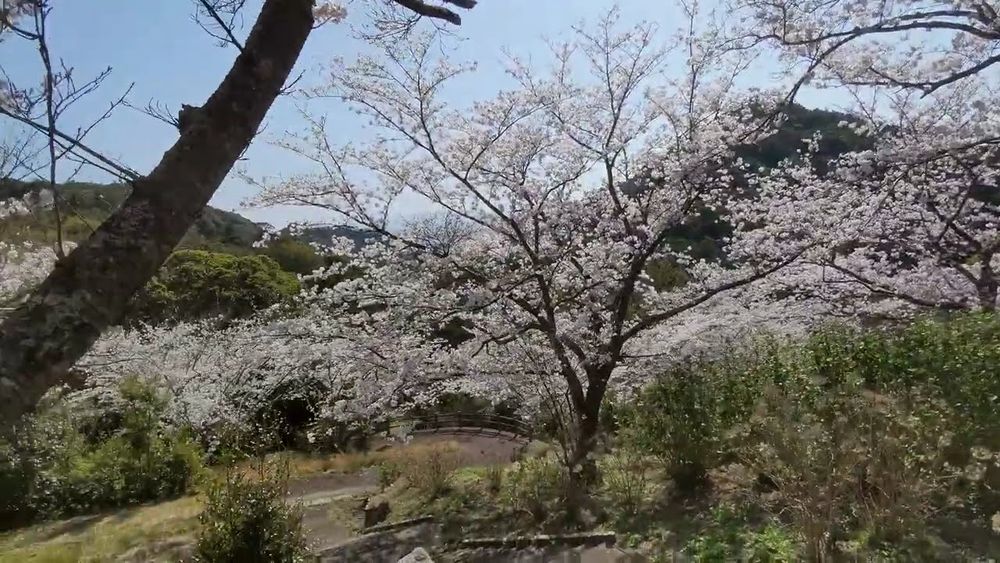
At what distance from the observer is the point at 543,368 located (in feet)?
22.2

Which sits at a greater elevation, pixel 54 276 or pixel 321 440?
pixel 54 276

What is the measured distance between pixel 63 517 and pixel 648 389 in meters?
9.48

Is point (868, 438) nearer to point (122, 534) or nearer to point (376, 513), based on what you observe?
point (376, 513)

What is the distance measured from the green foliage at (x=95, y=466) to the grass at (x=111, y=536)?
0.57 metres

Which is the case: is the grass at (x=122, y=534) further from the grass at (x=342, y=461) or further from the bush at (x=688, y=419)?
the bush at (x=688, y=419)

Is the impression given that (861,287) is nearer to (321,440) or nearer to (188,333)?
(321,440)

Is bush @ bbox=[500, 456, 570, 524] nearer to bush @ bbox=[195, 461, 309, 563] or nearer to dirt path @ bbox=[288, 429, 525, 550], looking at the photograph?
dirt path @ bbox=[288, 429, 525, 550]

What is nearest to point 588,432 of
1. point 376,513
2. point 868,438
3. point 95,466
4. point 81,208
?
point 376,513

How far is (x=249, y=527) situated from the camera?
5055 mm

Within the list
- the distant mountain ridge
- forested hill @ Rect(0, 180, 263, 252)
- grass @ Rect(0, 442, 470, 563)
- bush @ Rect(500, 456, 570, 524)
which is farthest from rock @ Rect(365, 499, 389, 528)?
forested hill @ Rect(0, 180, 263, 252)

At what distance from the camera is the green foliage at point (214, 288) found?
2189cm

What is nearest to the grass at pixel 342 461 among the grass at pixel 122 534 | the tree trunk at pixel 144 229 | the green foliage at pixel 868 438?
the grass at pixel 122 534

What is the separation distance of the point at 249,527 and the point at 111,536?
3911mm

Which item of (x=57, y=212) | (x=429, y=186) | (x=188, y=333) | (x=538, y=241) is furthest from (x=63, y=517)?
(x=57, y=212)
